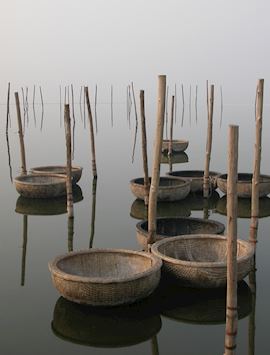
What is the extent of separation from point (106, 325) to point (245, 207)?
636 cm

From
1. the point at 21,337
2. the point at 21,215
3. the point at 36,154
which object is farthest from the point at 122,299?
the point at 36,154

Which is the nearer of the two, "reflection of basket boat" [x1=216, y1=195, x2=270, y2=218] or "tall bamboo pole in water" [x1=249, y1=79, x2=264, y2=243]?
"tall bamboo pole in water" [x1=249, y1=79, x2=264, y2=243]

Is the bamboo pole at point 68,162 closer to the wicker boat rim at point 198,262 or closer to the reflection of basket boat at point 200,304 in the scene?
the wicker boat rim at point 198,262

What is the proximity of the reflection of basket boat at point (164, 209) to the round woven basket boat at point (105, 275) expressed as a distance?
4.06m

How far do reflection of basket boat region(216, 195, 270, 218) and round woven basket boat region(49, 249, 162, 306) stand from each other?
464cm

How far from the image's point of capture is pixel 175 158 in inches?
793

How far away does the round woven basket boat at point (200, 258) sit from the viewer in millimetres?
6092

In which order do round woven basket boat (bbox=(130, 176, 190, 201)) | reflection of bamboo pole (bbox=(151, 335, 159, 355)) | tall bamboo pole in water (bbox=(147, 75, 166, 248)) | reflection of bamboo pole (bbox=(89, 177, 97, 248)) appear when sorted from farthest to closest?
round woven basket boat (bbox=(130, 176, 190, 201)) < reflection of bamboo pole (bbox=(89, 177, 97, 248)) < tall bamboo pole in water (bbox=(147, 75, 166, 248)) < reflection of bamboo pole (bbox=(151, 335, 159, 355))

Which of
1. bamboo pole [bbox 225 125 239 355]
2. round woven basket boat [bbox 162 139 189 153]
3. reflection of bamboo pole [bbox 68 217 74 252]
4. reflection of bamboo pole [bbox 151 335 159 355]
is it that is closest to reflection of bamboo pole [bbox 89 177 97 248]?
reflection of bamboo pole [bbox 68 217 74 252]

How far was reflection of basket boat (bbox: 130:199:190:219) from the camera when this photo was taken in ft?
35.4

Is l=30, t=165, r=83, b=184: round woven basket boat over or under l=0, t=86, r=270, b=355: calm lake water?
over

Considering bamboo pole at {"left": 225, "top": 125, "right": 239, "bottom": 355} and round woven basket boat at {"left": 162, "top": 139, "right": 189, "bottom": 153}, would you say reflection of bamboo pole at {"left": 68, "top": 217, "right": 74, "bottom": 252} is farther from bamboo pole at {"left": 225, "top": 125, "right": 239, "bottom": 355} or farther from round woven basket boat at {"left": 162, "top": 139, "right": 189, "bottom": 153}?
round woven basket boat at {"left": 162, "top": 139, "right": 189, "bottom": 153}

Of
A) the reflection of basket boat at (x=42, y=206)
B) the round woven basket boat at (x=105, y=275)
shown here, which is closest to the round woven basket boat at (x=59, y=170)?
the reflection of basket boat at (x=42, y=206)

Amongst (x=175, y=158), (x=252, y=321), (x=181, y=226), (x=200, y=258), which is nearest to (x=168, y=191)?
(x=181, y=226)
